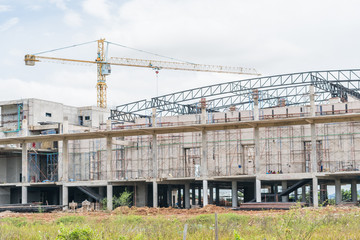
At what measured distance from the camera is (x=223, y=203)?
71.5m

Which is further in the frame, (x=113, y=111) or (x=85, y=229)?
(x=113, y=111)

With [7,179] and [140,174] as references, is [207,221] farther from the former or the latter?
[7,179]

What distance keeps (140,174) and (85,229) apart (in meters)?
41.3

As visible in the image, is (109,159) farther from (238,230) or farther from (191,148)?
(238,230)

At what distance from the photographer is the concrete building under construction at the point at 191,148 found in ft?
165

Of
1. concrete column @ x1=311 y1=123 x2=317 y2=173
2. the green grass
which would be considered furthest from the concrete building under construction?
the green grass

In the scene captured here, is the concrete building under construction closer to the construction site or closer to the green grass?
the construction site

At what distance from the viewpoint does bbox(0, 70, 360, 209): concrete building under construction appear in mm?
50250

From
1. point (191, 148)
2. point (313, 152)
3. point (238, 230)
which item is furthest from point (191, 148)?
point (238, 230)

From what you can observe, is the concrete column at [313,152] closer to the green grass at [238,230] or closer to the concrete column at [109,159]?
the green grass at [238,230]

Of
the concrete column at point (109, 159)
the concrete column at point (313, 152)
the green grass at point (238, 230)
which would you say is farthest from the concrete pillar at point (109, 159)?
the green grass at point (238, 230)

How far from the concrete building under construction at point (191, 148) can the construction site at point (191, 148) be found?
0.11m

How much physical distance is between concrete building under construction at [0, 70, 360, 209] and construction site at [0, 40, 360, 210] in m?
0.11

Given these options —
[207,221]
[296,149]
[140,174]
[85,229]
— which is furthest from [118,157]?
[85,229]
